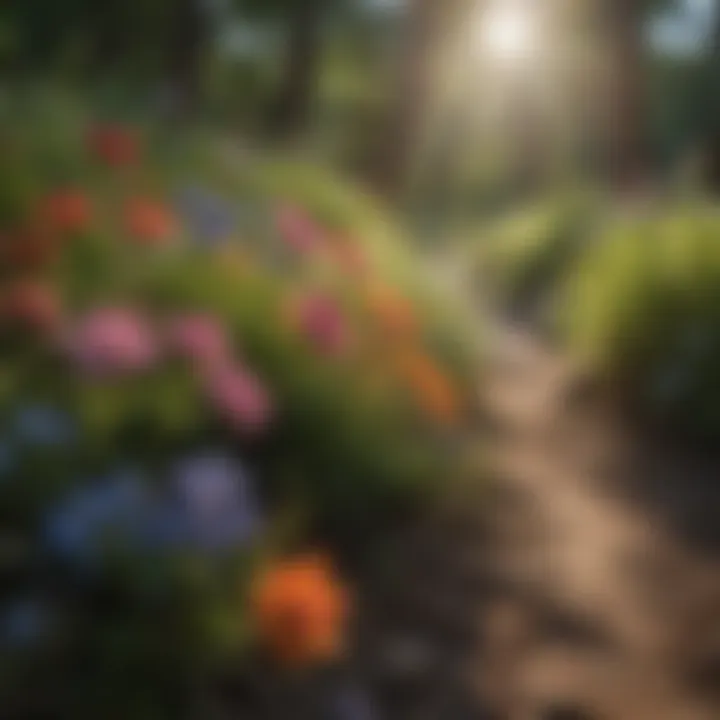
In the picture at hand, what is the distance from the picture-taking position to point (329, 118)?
4.37 feet

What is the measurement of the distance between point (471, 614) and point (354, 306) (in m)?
0.42

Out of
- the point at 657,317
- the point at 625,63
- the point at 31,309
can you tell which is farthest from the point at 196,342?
the point at 657,317

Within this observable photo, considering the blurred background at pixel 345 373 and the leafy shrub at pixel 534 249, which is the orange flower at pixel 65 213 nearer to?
the blurred background at pixel 345 373

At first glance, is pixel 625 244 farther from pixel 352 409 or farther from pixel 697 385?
pixel 352 409

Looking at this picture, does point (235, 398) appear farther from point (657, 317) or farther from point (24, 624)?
point (657, 317)

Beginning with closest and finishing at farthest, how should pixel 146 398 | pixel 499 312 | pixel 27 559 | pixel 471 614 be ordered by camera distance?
pixel 27 559 < pixel 146 398 < pixel 471 614 < pixel 499 312

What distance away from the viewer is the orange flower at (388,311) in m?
1.54

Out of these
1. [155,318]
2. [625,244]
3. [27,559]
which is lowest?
[27,559]

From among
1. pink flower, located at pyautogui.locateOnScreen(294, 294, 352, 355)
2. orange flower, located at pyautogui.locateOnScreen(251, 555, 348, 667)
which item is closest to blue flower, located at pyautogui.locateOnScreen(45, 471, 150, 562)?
orange flower, located at pyautogui.locateOnScreen(251, 555, 348, 667)

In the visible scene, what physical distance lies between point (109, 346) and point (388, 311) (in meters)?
0.49

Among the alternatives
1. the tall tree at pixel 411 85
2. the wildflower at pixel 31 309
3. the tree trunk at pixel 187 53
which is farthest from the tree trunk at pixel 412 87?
the wildflower at pixel 31 309

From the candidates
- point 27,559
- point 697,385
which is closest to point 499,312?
point 697,385

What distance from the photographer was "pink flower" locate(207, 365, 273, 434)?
45.7 inches

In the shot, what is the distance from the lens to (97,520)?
0.99 metres
